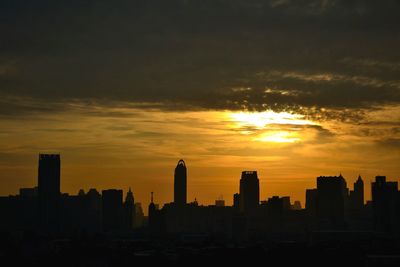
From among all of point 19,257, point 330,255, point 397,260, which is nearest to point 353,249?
point 330,255

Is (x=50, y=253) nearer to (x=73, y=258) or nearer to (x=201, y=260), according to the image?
(x=73, y=258)

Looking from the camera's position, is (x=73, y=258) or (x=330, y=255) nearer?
(x=73, y=258)

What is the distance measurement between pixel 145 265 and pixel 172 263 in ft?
24.1

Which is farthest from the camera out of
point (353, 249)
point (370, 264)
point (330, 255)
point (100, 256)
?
point (353, 249)

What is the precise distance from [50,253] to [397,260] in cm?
7097

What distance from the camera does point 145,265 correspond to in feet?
500

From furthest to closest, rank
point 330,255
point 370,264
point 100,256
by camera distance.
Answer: point 330,255, point 100,256, point 370,264

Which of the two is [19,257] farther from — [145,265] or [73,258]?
[145,265]

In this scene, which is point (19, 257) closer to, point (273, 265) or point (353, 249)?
point (273, 265)

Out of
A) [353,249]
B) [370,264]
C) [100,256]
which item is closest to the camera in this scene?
[370,264]

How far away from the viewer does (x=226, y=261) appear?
6299 inches

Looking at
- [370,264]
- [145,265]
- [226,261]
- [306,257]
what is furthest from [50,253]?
[370,264]

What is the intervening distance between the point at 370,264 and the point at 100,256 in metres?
54.1

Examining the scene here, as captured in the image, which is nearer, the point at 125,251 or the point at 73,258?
the point at 73,258
